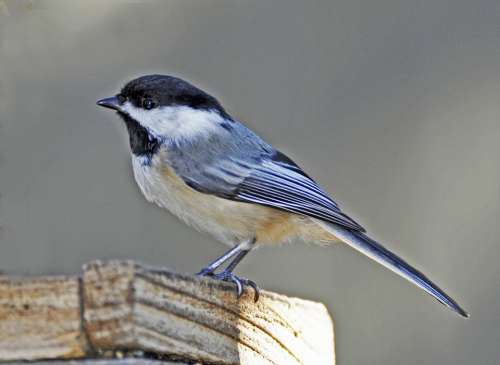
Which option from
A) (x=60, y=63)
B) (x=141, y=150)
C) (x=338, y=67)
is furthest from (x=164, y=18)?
(x=141, y=150)

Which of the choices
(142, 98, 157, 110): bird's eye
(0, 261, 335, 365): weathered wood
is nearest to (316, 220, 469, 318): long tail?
(142, 98, 157, 110): bird's eye

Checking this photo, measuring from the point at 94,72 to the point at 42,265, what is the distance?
0.91m

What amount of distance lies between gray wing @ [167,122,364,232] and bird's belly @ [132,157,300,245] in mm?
24

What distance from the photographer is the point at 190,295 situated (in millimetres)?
→ 1310

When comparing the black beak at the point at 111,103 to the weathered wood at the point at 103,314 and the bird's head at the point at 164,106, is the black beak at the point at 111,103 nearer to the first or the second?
the bird's head at the point at 164,106

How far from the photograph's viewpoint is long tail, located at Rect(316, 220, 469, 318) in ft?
6.89

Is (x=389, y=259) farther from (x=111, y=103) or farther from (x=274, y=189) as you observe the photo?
(x=111, y=103)

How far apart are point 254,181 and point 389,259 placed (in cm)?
40

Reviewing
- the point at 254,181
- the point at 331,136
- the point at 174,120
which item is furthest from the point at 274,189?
the point at 331,136

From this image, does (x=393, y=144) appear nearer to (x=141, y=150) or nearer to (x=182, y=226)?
(x=182, y=226)

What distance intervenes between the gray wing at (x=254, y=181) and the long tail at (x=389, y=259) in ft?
0.10

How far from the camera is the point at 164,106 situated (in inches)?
92.2

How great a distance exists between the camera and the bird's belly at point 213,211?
2.31 metres

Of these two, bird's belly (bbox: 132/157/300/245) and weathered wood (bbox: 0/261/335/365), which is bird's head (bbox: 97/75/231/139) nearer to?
bird's belly (bbox: 132/157/300/245)
